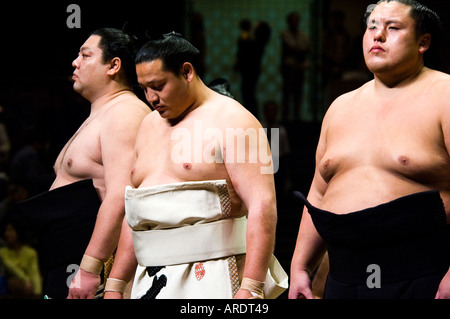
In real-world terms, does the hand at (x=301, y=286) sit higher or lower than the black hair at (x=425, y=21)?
lower

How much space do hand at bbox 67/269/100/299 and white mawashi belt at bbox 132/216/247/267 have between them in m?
0.38

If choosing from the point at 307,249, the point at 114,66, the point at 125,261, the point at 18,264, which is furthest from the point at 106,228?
the point at 18,264

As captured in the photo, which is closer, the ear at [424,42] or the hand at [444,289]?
the hand at [444,289]

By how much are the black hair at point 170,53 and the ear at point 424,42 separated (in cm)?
83

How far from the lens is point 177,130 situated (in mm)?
2854

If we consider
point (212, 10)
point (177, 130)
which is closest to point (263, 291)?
point (177, 130)

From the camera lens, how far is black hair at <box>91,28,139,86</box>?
330 centimetres

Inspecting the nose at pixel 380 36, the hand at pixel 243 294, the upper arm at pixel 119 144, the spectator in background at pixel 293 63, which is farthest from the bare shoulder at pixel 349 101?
the spectator in background at pixel 293 63

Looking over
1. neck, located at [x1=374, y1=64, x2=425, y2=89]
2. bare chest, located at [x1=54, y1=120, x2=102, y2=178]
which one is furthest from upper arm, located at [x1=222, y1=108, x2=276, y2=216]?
bare chest, located at [x1=54, y1=120, x2=102, y2=178]

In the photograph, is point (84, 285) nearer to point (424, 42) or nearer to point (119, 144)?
point (119, 144)

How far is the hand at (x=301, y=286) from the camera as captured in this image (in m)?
2.60

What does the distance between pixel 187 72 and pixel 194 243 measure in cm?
63

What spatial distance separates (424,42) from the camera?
2504 mm

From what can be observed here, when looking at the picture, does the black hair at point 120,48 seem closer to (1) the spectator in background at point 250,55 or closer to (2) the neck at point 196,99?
(2) the neck at point 196,99
